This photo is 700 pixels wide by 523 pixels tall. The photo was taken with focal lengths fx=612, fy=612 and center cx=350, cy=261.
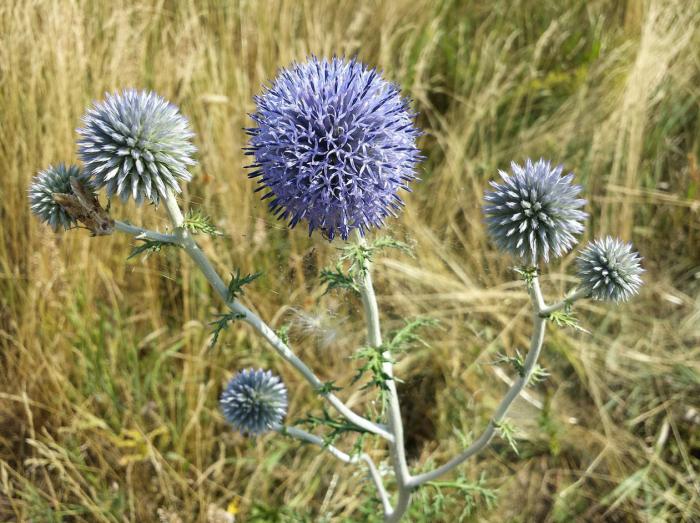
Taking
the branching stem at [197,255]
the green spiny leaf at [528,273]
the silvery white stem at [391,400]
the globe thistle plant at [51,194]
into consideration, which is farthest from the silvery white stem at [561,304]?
the globe thistle plant at [51,194]

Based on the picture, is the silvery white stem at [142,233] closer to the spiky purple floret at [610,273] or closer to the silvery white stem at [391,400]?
the silvery white stem at [391,400]

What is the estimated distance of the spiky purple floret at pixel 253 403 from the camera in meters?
2.49

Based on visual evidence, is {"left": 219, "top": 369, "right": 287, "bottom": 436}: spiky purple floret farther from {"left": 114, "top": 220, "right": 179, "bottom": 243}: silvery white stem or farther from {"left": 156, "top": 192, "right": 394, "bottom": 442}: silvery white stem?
{"left": 114, "top": 220, "right": 179, "bottom": 243}: silvery white stem

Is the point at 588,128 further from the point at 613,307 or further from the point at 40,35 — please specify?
the point at 40,35

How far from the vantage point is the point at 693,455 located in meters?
3.40

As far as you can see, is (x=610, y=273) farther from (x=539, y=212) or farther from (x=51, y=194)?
(x=51, y=194)

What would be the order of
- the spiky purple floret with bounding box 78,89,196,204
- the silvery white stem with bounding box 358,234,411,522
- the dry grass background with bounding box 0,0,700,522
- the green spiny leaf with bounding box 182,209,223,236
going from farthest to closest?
the dry grass background with bounding box 0,0,700,522
the silvery white stem with bounding box 358,234,411,522
the spiky purple floret with bounding box 78,89,196,204
the green spiny leaf with bounding box 182,209,223,236

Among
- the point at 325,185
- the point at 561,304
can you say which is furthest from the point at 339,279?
the point at 561,304

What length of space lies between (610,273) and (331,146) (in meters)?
→ 0.96

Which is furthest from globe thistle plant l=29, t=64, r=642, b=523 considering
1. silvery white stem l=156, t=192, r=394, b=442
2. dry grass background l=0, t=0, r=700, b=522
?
dry grass background l=0, t=0, r=700, b=522

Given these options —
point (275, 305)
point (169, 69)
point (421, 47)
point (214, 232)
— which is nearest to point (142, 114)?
point (214, 232)

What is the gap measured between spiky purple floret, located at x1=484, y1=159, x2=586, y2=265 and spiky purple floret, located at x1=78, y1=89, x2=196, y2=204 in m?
1.02

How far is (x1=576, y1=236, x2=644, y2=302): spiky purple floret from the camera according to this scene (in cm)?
192

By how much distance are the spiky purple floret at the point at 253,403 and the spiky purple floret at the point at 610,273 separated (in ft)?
4.20
